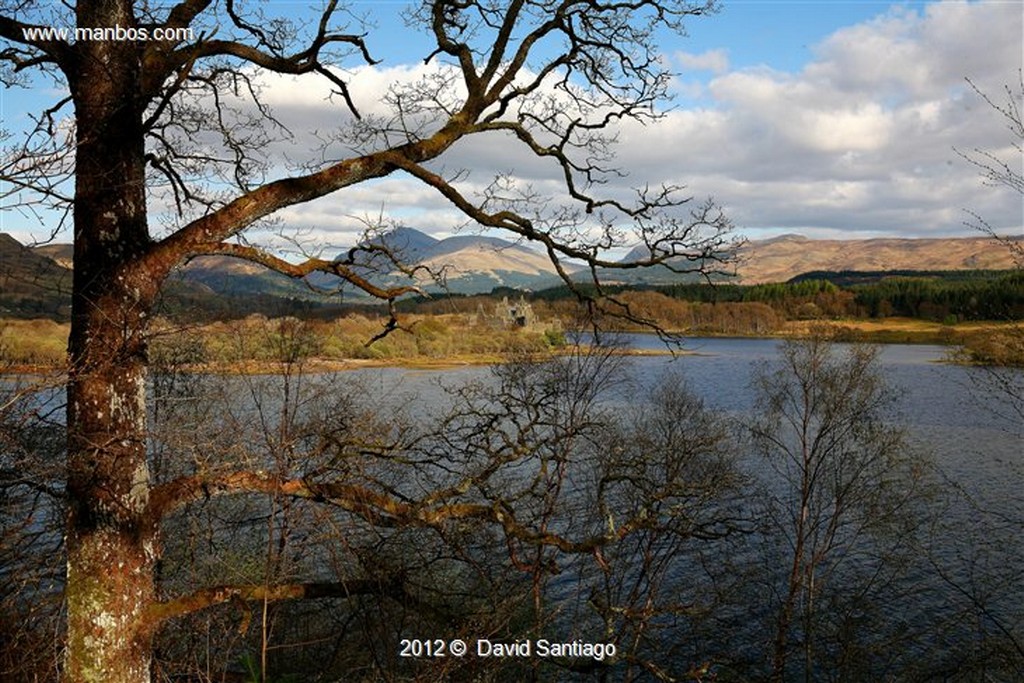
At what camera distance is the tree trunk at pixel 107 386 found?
450 centimetres

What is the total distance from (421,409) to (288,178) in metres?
21.8

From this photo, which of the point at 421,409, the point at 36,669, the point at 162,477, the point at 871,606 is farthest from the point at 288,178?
the point at 421,409

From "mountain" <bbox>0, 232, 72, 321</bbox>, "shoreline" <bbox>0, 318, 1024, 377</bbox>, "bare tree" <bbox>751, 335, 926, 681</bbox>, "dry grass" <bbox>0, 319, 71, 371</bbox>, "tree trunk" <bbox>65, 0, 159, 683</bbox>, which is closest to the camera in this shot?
"tree trunk" <bbox>65, 0, 159, 683</bbox>

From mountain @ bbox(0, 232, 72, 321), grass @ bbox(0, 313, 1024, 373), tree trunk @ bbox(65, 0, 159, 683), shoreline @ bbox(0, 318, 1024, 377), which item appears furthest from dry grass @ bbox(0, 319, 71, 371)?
tree trunk @ bbox(65, 0, 159, 683)

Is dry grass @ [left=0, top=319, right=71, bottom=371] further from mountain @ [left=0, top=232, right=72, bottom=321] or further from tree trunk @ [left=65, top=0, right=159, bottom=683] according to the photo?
tree trunk @ [left=65, top=0, right=159, bottom=683]

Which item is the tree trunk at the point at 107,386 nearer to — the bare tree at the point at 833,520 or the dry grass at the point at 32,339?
the dry grass at the point at 32,339

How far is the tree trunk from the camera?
14.8 ft

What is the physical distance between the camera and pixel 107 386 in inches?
180

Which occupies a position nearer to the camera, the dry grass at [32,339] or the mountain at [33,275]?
the mountain at [33,275]

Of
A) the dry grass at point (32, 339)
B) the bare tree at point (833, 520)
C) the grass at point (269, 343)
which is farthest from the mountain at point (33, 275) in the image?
the bare tree at point (833, 520)

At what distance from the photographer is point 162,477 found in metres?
11.3

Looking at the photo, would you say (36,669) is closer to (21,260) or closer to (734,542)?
(21,260)

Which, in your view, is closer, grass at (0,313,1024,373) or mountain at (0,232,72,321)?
mountain at (0,232,72,321)

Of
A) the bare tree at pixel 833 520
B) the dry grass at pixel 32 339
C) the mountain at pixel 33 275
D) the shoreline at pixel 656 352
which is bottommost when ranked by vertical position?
the bare tree at pixel 833 520
